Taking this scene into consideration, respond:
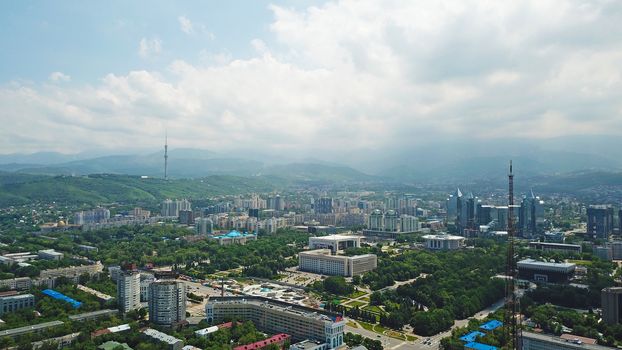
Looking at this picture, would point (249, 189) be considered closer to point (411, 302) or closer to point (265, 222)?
point (265, 222)

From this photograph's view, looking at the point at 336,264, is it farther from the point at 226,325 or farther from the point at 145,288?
the point at 226,325

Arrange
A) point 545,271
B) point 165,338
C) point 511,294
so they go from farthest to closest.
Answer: point 545,271, point 165,338, point 511,294

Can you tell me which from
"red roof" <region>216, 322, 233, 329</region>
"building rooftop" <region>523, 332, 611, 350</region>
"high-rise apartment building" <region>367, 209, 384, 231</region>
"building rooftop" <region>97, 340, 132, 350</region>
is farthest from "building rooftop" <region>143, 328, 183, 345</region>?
"high-rise apartment building" <region>367, 209, 384, 231</region>

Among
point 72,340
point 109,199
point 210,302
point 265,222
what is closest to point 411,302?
point 210,302

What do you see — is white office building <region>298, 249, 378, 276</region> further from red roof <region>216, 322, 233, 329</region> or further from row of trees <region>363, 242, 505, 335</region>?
red roof <region>216, 322, 233, 329</region>

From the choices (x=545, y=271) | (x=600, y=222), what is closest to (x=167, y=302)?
(x=545, y=271)
